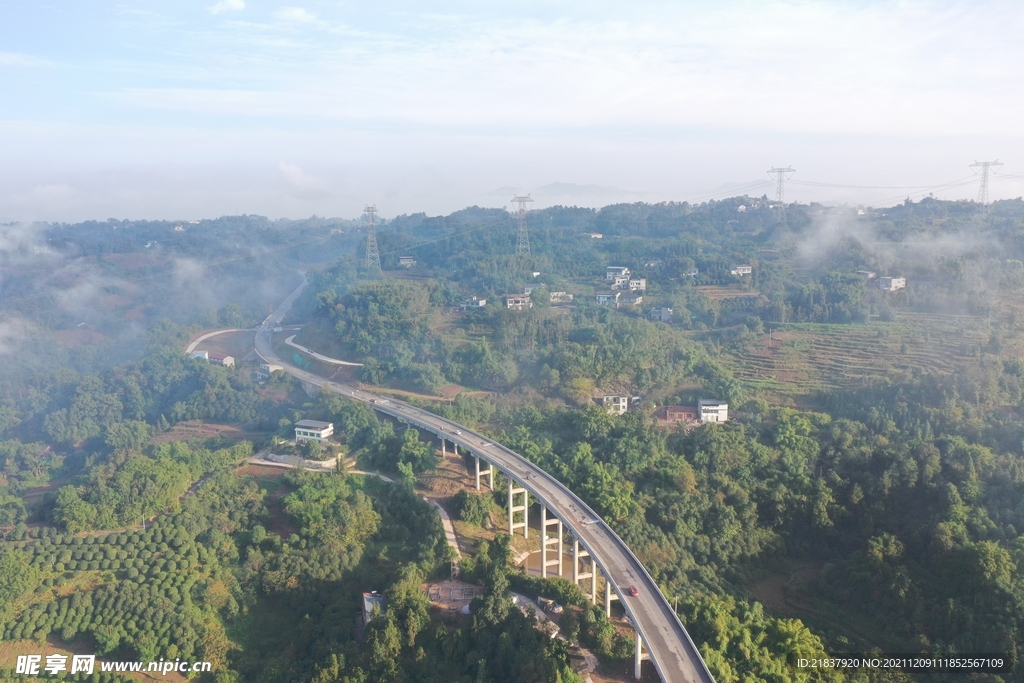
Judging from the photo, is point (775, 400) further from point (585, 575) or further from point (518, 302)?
point (518, 302)

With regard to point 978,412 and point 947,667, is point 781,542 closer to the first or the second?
point 947,667

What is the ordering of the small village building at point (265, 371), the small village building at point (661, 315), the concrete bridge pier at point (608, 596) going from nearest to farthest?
the concrete bridge pier at point (608, 596), the small village building at point (265, 371), the small village building at point (661, 315)

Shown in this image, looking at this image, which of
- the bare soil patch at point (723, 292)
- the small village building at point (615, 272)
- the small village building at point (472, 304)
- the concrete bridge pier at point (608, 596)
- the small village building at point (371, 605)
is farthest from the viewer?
the small village building at point (615, 272)

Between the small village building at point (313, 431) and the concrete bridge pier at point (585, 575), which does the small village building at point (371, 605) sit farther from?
the small village building at point (313, 431)

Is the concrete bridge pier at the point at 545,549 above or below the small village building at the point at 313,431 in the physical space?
below

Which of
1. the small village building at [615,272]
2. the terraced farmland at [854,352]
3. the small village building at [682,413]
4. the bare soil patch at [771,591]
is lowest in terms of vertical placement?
the bare soil patch at [771,591]

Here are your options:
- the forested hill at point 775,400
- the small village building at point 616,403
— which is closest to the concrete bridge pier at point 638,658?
the forested hill at point 775,400

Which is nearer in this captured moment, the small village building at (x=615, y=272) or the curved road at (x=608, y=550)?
the curved road at (x=608, y=550)
